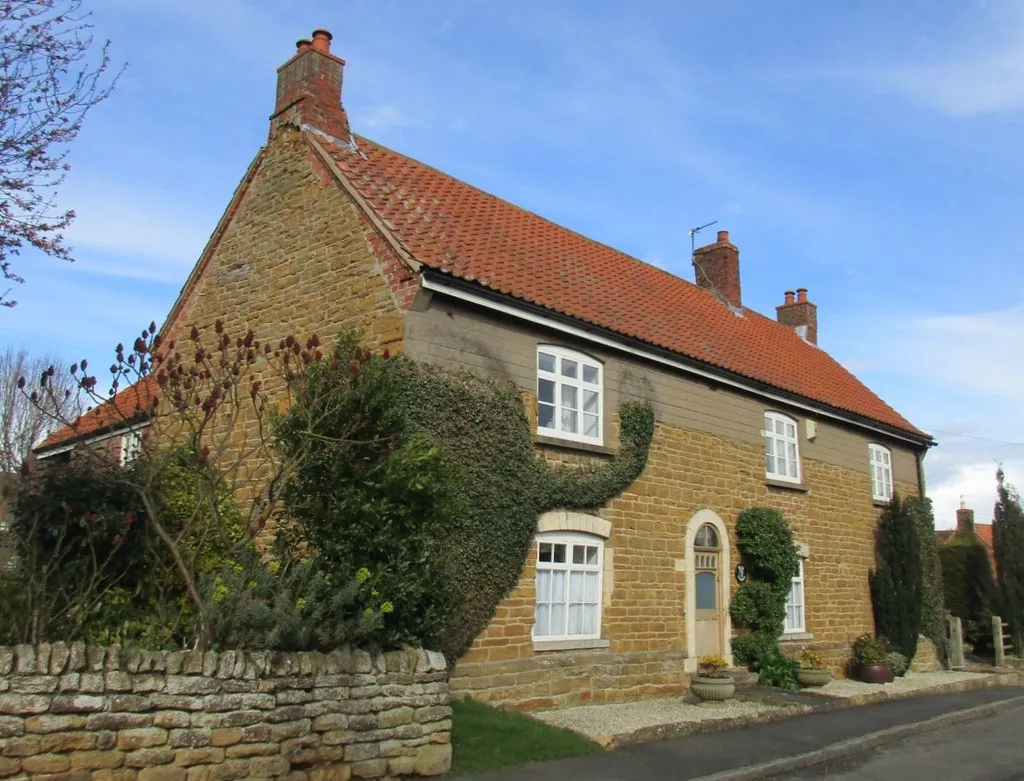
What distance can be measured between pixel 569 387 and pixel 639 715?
468 centimetres

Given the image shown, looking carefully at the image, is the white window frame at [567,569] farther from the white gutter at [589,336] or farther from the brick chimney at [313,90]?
the brick chimney at [313,90]

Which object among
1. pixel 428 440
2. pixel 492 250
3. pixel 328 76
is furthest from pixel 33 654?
pixel 328 76

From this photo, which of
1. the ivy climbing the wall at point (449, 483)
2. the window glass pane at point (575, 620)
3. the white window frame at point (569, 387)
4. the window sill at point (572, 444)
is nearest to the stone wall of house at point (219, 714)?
the ivy climbing the wall at point (449, 483)

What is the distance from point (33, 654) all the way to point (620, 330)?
948 centimetres

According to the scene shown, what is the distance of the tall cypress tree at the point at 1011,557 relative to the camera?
24.3 m

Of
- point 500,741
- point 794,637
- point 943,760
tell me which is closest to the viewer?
point 500,741

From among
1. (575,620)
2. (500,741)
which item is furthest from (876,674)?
(500,741)

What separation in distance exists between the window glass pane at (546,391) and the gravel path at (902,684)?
7.10 m

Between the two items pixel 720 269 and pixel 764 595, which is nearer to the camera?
pixel 764 595

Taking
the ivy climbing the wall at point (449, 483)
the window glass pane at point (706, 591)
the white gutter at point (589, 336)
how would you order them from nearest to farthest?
the ivy climbing the wall at point (449, 483) → the white gutter at point (589, 336) → the window glass pane at point (706, 591)

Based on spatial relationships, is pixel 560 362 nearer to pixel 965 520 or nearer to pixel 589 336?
pixel 589 336

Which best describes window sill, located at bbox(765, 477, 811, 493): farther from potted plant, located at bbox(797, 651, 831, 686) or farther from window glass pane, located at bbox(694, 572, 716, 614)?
potted plant, located at bbox(797, 651, 831, 686)

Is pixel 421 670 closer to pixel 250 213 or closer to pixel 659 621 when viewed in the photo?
pixel 659 621

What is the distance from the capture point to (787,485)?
57.9 feet
